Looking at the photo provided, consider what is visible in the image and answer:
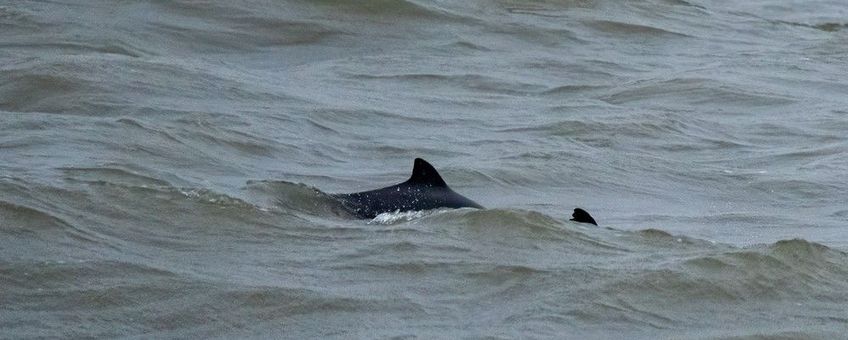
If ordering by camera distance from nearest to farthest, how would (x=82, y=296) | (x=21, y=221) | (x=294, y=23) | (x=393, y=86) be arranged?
(x=82, y=296), (x=21, y=221), (x=393, y=86), (x=294, y=23)

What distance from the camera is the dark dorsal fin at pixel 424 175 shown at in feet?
30.7

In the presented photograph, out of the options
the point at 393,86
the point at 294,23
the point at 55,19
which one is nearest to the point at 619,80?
the point at 393,86

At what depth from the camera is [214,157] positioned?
11.4 meters

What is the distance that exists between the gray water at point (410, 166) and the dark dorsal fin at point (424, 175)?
0.26 meters

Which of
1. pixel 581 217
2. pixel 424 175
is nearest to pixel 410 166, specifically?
pixel 424 175

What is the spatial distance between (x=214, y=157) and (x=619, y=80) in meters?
6.09

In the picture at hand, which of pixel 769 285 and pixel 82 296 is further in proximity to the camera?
pixel 769 285

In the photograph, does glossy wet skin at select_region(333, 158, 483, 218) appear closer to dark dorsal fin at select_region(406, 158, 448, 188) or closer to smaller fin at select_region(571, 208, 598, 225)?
dark dorsal fin at select_region(406, 158, 448, 188)

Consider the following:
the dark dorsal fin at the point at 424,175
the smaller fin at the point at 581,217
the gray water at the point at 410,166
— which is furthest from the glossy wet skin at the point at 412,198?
the smaller fin at the point at 581,217

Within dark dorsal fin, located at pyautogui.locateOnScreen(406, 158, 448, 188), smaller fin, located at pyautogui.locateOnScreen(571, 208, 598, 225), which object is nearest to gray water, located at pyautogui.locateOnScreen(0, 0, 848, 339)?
smaller fin, located at pyautogui.locateOnScreen(571, 208, 598, 225)

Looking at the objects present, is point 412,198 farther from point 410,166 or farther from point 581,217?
point 410,166

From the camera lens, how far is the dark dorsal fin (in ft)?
30.7

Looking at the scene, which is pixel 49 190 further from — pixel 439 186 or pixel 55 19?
pixel 55 19

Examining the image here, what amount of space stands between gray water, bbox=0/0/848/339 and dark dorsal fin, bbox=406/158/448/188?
0.26m
